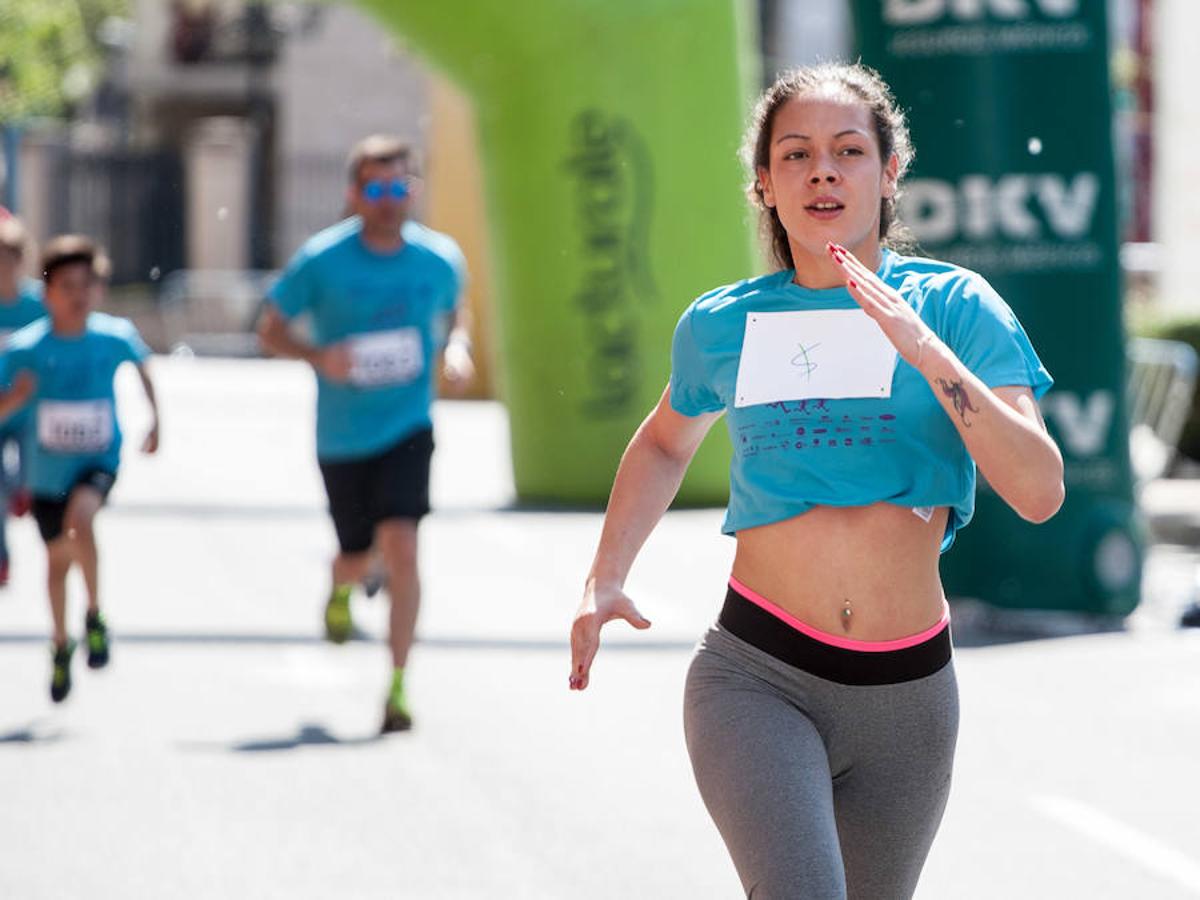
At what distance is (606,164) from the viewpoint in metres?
16.8

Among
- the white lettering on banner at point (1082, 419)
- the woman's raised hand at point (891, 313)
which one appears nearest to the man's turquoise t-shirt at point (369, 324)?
the white lettering on banner at point (1082, 419)

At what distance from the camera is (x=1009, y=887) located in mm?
6492

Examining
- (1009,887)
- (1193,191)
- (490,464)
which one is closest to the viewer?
(1009,887)

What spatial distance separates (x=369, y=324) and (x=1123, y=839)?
3.52 meters

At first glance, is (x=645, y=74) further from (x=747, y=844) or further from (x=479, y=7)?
(x=747, y=844)

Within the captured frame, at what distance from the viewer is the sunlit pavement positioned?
21.9 feet

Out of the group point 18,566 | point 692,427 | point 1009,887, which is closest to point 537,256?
point 18,566

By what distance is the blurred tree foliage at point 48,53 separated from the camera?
38156 millimetres

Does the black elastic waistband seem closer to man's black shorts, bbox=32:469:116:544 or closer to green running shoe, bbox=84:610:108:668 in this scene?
green running shoe, bbox=84:610:108:668

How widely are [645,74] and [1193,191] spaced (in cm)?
1439

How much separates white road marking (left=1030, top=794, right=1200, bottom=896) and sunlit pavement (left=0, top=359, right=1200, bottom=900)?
1 cm

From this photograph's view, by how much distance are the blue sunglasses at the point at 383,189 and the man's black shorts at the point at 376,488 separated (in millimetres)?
852

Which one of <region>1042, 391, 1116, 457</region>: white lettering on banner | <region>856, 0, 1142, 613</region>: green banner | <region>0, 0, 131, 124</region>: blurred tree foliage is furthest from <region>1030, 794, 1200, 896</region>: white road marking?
<region>0, 0, 131, 124</region>: blurred tree foliage

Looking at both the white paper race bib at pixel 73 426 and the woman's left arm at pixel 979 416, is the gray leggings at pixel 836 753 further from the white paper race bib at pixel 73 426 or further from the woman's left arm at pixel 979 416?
the white paper race bib at pixel 73 426
